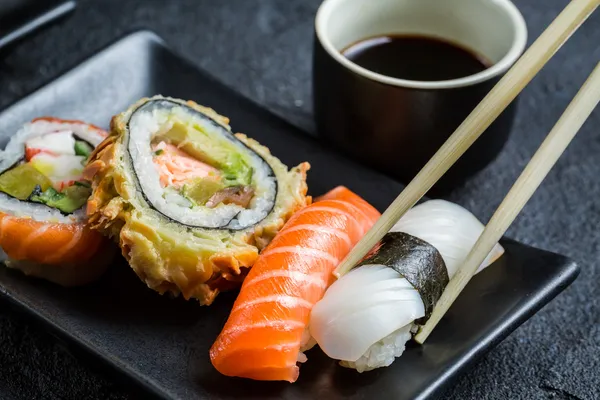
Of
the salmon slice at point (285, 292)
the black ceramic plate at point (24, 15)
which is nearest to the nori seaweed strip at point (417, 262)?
the salmon slice at point (285, 292)

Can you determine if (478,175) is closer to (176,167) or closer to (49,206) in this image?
(176,167)

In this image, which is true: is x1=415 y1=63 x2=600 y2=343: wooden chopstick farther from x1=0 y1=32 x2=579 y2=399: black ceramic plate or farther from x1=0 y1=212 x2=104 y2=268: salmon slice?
x1=0 y1=212 x2=104 y2=268: salmon slice

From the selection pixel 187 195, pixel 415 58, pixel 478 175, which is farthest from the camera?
pixel 478 175

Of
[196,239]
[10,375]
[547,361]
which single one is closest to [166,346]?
[196,239]

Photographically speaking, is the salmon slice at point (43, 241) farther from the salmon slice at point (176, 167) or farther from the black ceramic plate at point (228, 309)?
the salmon slice at point (176, 167)

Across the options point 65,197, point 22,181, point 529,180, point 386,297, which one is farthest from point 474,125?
point 22,181

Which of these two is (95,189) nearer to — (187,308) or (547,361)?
(187,308)

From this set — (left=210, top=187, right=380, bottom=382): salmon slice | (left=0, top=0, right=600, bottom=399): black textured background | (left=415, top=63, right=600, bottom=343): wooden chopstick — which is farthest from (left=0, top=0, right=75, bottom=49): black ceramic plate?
(left=415, top=63, right=600, bottom=343): wooden chopstick
